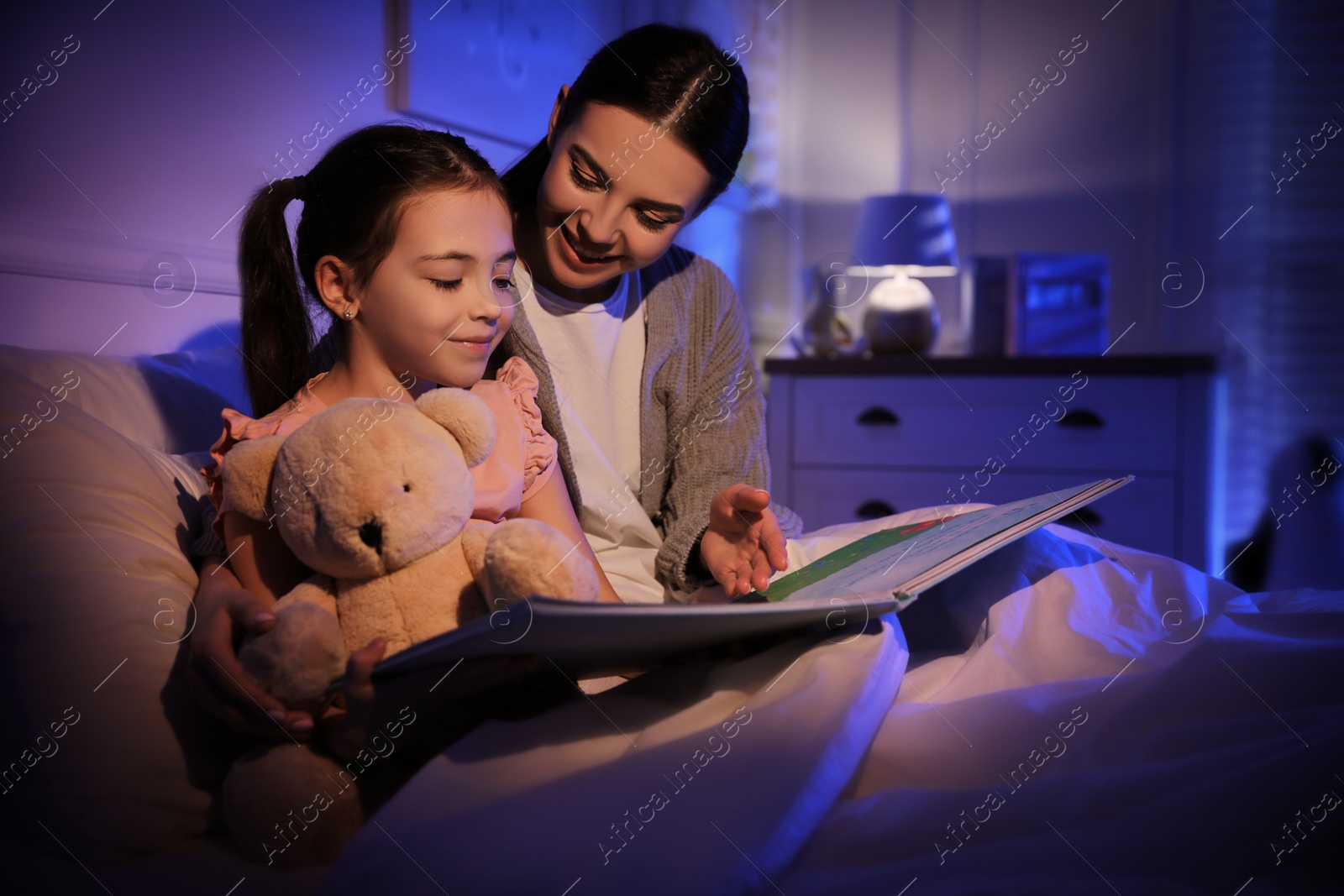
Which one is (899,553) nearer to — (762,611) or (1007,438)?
(762,611)

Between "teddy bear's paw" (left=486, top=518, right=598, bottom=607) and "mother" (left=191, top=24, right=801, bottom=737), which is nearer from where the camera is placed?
"teddy bear's paw" (left=486, top=518, right=598, bottom=607)

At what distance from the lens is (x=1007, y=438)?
2.14 m

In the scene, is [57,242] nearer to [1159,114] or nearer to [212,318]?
[212,318]

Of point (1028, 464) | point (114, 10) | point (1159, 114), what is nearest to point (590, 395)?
point (114, 10)

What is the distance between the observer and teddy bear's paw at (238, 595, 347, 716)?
0.56 metres

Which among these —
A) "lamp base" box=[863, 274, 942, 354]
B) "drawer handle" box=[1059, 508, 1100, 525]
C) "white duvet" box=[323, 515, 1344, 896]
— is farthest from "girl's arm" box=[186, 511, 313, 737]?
"lamp base" box=[863, 274, 942, 354]

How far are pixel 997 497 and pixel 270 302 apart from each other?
1753 mm

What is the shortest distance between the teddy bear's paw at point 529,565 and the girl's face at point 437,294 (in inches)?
9.3

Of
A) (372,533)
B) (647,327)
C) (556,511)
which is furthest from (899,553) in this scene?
(647,327)

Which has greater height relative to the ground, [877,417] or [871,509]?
[877,417]

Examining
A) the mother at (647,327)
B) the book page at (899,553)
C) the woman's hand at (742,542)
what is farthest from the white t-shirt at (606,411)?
the book page at (899,553)

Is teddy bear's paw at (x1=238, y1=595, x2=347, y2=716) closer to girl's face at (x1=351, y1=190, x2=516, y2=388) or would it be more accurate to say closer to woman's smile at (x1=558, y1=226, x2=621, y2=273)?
girl's face at (x1=351, y1=190, x2=516, y2=388)

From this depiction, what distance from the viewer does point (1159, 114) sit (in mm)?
2520

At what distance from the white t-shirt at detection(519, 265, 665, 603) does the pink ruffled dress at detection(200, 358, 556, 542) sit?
15 cm
